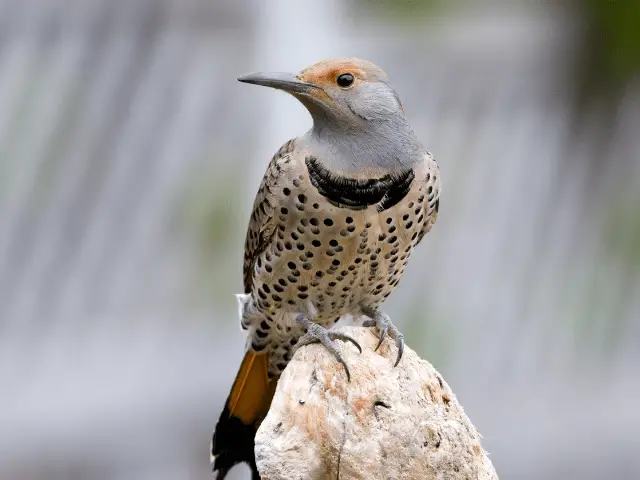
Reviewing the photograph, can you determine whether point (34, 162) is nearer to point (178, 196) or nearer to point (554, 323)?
point (178, 196)

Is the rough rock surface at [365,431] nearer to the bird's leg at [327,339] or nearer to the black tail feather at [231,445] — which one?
the bird's leg at [327,339]

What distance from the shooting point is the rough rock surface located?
180 centimetres

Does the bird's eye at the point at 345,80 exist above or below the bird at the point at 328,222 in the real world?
above

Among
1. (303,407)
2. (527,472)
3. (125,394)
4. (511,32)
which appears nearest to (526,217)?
(511,32)

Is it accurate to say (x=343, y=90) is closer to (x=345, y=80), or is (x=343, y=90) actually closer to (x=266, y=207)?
(x=345, y=80)

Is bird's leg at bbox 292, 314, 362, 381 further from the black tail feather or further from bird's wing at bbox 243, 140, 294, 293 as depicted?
the black tail feather

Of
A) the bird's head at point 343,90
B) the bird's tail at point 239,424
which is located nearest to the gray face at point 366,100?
the bird's head at point 343,90

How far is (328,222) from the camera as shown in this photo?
2.12 meters

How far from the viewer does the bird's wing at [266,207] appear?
218 centimetres

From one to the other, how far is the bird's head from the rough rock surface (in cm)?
51

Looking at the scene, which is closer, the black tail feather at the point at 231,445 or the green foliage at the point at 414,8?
the black tail feather at the point at 231,445

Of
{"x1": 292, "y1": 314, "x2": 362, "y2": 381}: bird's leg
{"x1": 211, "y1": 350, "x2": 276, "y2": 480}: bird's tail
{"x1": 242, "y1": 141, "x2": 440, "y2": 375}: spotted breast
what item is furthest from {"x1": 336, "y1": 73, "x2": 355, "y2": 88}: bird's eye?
{"x1": 211, "y1": 350, "x2": 276, "y2": 480}: bird's tail

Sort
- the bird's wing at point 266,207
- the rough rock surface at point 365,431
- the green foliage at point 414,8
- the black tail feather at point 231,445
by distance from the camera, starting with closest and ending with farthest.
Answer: the rough rock surface at point 365,431, the bird's wing at point 266,207, the black tail feather at point 231,445, the green foliage at point 414,8

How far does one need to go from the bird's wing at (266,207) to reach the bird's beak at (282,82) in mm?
209
